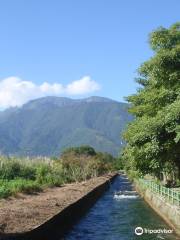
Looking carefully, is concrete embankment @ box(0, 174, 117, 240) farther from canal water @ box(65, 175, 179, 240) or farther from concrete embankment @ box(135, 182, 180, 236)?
concrete embankment @ box(135, 182, 180, 236)

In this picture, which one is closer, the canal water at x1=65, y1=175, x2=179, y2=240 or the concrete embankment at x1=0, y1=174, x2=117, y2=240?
the concrete embankment at x1=0, y1=174, x2=117, y2=240

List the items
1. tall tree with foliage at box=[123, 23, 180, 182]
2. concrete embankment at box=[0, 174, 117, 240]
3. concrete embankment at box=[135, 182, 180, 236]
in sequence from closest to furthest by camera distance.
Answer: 1. concrete embankment at box=[0, 174, 117, 240]
2. tall tree with foliage at box=[123, 23, 180, 182]
3. concrete embankment at box=[135, 182, 180, 236]

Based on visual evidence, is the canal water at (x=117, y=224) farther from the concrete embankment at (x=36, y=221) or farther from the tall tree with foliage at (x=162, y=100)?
the tall tree with foliage at (x=162, y=100)

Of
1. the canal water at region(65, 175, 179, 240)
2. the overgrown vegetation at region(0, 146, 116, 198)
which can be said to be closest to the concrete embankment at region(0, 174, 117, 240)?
the canal water at region(65, 175, 179, 240)

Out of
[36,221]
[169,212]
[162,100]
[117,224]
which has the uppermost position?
[162,100]

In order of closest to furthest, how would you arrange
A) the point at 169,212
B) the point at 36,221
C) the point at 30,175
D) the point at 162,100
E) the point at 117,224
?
the point at 36,221
the point at 162,100
the point at 169,212
the point at 117,224
the point at 30,175

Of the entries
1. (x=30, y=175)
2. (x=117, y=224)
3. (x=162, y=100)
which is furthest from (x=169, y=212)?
(x=30, y=175)

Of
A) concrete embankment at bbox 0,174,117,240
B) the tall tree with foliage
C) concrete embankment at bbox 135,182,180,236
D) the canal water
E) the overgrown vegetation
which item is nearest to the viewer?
concrete embankment at bbox 0,174,117,240

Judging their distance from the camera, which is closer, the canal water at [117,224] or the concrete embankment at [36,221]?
the concrete embankment at [36,221]

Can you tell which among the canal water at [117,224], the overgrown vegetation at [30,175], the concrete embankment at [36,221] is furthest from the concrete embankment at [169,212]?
the overgrown vegetation at [30,175]

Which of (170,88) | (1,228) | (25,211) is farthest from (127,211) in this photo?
(1,228)

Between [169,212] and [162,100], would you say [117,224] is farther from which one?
[162,100]

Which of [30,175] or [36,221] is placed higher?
[30,175]

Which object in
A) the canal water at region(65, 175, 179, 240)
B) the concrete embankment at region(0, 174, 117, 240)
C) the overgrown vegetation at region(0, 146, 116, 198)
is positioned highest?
the overgrown vegetation at region(0, 146, 116, 198)
